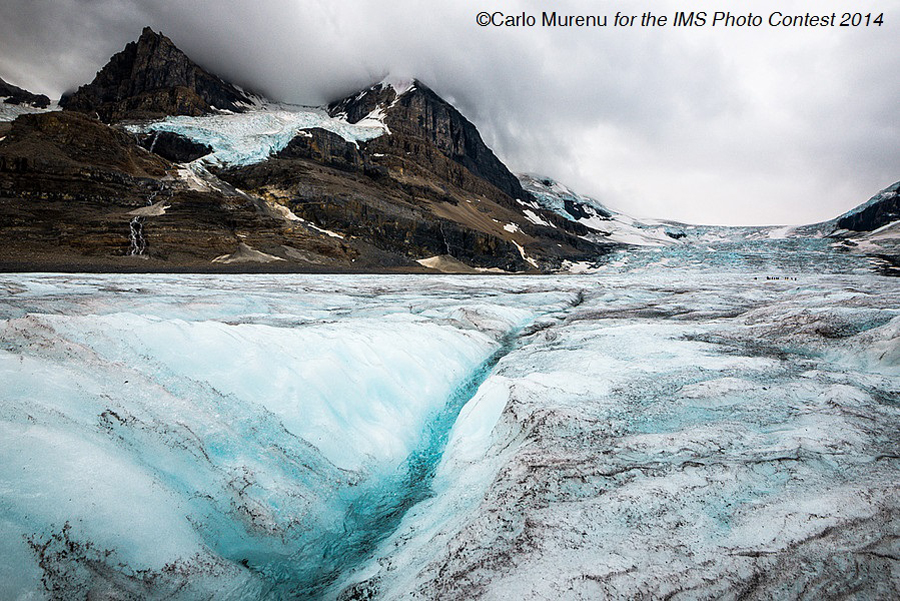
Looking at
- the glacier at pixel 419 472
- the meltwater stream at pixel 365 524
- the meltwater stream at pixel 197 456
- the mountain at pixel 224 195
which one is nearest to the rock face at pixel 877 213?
the mountain at pixel 224 195

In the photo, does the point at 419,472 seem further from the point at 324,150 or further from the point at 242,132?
the point at 242,132

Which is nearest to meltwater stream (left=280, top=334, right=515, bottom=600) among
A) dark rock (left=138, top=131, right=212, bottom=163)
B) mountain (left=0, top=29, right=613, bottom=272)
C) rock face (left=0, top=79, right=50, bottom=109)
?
mountain (left=0, top=29, right=613, bottom=272)

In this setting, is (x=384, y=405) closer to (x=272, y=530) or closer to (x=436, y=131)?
(x=272, y=530)

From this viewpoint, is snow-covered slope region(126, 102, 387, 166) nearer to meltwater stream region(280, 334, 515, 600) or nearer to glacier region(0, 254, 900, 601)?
glacier region(0, 254, 900, 601)

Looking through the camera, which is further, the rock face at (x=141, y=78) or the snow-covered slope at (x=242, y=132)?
the rock face at (x=141, y=78)

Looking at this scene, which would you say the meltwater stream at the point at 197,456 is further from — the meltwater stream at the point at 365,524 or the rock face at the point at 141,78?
the rock face at the point at 141,78

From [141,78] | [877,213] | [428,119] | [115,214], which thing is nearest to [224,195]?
[115,214]

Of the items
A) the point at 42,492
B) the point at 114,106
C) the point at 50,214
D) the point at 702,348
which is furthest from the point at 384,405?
the point at 114,106
